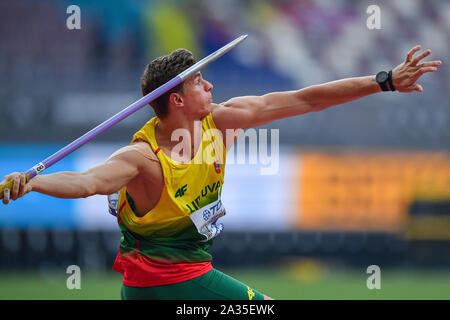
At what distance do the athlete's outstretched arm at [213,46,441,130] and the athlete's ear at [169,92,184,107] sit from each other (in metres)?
0.30

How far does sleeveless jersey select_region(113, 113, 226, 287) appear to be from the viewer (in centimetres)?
461

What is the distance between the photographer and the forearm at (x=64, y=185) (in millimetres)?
3965

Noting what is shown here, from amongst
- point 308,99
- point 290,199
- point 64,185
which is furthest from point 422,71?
point 290,199

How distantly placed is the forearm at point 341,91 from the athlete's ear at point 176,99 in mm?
951

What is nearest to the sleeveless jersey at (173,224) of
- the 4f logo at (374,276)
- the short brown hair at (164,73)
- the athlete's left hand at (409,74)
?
the short brown hair at (164,73)

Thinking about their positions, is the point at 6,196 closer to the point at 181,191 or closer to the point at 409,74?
the point at 181,191

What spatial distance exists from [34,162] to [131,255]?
8216mm

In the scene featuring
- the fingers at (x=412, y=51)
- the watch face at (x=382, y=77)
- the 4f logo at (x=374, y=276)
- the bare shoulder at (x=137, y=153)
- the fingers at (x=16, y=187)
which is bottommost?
the 4f logo at (x=374, y=276)

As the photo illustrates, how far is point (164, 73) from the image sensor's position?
4.82 metres

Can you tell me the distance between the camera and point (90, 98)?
1313cm

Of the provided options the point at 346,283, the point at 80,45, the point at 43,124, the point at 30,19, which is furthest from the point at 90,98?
the point at 346,283

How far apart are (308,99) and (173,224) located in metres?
1.46

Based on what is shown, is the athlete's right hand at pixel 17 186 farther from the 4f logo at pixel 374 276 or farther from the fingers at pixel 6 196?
the 4f logo at pixel 374 276

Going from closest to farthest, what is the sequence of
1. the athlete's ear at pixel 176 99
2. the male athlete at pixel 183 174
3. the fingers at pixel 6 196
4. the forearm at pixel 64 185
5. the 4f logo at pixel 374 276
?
the fingers at pixel 6 196, the forearm at pixel 64 185, the male athlete at pixel 183 174, the athlete's ear at pixel 176 99, the 4f logo at pixel 374 276
